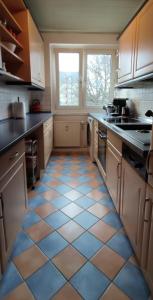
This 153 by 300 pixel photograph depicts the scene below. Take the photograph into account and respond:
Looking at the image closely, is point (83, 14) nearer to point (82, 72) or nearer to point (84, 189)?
point (82, 72)

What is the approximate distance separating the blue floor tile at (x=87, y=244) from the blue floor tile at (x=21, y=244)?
14.5 inches

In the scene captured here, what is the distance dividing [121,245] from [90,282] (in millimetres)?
404

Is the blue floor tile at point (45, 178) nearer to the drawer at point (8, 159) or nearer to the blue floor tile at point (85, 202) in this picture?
the blue floor tile at point (85, 202)

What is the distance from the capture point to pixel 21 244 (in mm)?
1459

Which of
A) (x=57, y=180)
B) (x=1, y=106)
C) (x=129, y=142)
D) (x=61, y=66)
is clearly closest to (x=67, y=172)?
(x=57, y=180)

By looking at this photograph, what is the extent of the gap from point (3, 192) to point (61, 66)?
3389mm

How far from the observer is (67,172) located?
294 cm

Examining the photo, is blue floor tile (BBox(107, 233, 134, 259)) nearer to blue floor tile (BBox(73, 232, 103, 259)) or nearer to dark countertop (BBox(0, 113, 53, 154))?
blue floor tile (BBox(73, 232, 103, 259))

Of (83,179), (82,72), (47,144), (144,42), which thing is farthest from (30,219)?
(82,72)

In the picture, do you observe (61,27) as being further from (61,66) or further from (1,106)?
(1,106)

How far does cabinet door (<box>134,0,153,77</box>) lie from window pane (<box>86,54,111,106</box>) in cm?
205

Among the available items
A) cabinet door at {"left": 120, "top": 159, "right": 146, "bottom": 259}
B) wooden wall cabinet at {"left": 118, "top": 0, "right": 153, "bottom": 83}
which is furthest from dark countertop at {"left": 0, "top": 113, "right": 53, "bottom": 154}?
wooden wall cabinet at {"left": 118, "top": 0, "right": 153, "bottom": 83}

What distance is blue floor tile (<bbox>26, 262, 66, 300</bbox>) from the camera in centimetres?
108

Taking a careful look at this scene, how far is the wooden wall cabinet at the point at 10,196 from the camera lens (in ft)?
3.52
